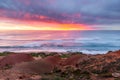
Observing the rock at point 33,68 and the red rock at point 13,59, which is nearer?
the rock at point 33,68

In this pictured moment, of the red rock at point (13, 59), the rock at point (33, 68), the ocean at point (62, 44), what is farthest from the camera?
the ocean at point (62, 44)

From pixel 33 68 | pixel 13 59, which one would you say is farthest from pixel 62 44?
pixel 33 68

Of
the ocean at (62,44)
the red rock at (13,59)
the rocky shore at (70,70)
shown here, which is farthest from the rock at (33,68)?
the ocean at (62,44)

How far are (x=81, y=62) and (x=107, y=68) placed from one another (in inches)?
55.2

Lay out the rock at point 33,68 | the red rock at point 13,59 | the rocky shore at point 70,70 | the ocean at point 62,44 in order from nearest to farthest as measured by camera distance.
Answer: the rocky shore at point 70,70
the rock at point 33,68
the red rock at point 13,59
the ocean at point 62,44

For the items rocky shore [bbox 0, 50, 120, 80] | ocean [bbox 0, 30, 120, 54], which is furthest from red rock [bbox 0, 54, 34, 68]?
ocean [bbox 0, 30, 120, 54]

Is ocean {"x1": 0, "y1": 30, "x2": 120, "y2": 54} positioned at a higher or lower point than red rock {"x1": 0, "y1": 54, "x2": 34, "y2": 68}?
lower

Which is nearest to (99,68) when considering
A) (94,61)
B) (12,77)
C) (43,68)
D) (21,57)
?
(94,61)

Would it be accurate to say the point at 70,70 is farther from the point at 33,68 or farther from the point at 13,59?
the point at 13,59

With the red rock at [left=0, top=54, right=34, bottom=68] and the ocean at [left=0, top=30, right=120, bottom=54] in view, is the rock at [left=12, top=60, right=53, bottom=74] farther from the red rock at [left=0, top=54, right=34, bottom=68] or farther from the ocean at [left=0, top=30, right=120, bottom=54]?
the ocean at [left=0, top=30, right=120, bottom=54]

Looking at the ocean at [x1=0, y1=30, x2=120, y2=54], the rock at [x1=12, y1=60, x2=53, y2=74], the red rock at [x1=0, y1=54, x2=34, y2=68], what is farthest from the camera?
the ocean at [x1=0, y1=30, x2=120, y2=54]

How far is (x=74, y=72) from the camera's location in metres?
9.31

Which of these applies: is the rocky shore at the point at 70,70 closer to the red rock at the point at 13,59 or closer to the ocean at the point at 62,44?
the red rock at the point at 13,59

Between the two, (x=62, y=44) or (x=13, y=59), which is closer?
(x=13, y=59)
